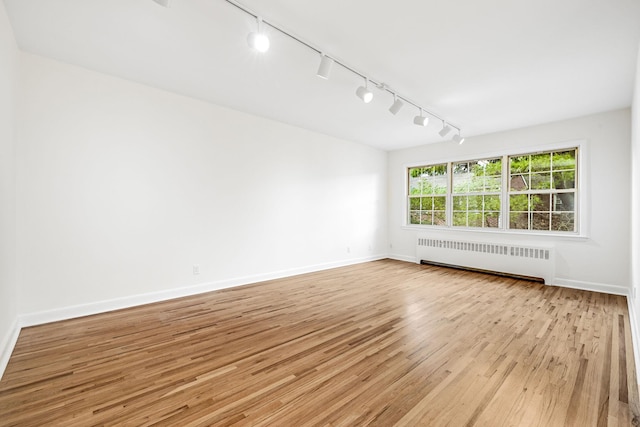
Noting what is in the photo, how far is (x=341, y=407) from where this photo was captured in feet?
5.58

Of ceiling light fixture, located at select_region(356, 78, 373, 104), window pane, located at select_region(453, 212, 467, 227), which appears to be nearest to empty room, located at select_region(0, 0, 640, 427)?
ceiling light fixture, located at select_region(356, 78, 373, 104)

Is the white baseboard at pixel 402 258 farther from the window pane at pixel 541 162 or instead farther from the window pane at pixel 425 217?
the window pane at pixel 541 162

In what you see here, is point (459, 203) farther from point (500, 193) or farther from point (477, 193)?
point (500, 193)

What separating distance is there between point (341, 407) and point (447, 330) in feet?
5.24

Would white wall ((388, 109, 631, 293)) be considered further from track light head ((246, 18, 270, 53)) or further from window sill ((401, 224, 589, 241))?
track light head ((246, 18, 270, 53))

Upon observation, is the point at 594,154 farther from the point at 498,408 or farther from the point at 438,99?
the point at 498,408

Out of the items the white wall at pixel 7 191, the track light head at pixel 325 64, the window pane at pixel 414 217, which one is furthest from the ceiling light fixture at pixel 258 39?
the window pane at pixel 414 217

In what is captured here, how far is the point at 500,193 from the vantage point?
5.44 meters

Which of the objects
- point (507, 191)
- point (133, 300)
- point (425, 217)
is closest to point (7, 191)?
point (133, 300)

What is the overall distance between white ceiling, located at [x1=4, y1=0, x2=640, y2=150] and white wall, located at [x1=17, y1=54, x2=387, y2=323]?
33 cm

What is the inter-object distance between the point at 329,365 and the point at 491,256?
178 inches

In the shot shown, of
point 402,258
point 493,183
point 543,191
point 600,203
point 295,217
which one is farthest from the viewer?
point 402,258

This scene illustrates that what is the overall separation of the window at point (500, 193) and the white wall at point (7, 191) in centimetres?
663

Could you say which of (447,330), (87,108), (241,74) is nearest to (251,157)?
(241,74)
